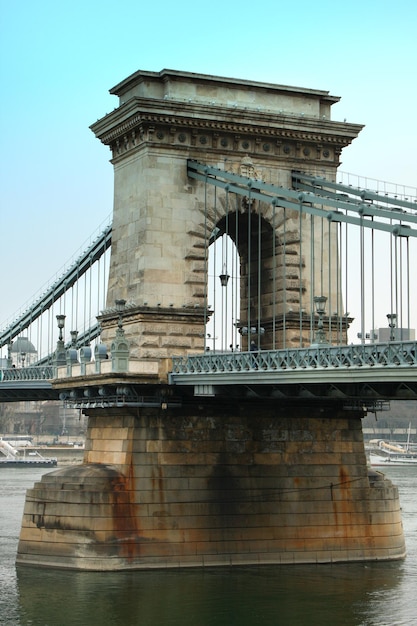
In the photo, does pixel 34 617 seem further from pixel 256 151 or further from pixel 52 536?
pixel 256 151

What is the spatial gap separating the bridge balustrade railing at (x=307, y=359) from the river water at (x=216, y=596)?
27.5ft

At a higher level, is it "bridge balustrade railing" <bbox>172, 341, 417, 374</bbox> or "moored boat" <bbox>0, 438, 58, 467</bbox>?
"bridge balustrade railing" <bbox>172, 341, 417, 374</bbox>

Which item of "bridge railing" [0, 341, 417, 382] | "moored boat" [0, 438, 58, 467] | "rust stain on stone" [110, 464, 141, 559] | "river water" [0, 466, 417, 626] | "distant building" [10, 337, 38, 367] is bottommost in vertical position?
"river water" [0, 466, 417, 626]

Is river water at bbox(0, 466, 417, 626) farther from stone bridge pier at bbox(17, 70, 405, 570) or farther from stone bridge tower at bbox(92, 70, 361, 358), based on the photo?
stone bridge tower at bbox(92, 70, 361, 358)

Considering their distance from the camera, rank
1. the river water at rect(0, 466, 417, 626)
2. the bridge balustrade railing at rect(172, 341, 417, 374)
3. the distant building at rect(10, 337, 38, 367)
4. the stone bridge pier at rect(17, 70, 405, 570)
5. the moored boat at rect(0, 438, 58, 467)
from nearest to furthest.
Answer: the bridge balustrade railing at rect(172, 341, 417, 374) < the river water at rect(0, 466, 417, 626) < the stone bridge pier at rect(17, 70, 405, 570) < the distant building at rect(10, 337, 38, 367) < the moored boat at rect(0, 438, 58, 467)

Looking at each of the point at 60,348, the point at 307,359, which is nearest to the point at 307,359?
the point at 307,359

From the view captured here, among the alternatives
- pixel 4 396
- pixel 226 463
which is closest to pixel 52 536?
pixel 226 463

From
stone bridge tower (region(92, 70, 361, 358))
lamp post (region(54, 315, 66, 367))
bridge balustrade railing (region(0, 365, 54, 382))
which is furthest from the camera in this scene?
bridge balustrade railing (region(0, 365, 54, 382))

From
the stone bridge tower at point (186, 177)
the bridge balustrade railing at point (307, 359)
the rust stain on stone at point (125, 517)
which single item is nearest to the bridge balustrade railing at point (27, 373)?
the stone bridge tower at point (186, 177)

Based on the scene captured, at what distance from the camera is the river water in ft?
156

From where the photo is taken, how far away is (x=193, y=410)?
56.9 m

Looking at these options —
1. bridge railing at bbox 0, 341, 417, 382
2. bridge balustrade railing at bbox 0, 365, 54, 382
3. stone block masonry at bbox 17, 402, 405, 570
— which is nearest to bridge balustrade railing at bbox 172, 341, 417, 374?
bridge railing at bbox 0, 341, 417, 382

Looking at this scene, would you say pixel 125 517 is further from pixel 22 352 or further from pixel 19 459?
pixel 19 459

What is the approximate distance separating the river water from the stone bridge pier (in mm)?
1122
